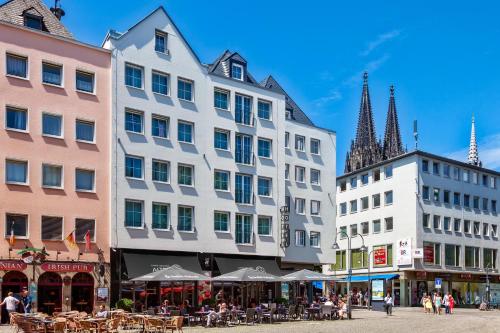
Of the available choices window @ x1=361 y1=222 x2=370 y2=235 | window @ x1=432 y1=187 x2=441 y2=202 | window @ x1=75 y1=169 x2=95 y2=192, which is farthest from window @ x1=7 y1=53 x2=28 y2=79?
window @ x1=361 y1=222 x2=370 y2=235

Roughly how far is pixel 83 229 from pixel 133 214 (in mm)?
3892

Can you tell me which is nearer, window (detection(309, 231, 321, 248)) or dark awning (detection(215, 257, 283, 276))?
dark awning (detection(215, 257, 283, 276))

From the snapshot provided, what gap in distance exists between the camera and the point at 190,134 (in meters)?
47.9

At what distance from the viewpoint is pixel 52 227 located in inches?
1553

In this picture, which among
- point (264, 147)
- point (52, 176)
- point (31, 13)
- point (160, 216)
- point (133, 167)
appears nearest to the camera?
point (52, 176)

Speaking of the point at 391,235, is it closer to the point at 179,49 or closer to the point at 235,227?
the point at 235,227

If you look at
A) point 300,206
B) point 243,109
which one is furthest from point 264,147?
point 300,206

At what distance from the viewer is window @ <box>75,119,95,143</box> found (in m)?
41.8

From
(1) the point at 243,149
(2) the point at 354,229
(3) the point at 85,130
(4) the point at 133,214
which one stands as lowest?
(2) the point at 354,229

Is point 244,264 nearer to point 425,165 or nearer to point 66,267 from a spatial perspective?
point 66,267

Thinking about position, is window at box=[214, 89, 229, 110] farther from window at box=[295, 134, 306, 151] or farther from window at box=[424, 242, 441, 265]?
window at box=[424, 242, 441, 265]

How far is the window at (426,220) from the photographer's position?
7312cm

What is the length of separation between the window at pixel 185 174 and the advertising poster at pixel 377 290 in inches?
1408

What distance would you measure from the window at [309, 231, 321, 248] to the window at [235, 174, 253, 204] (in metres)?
9.24
